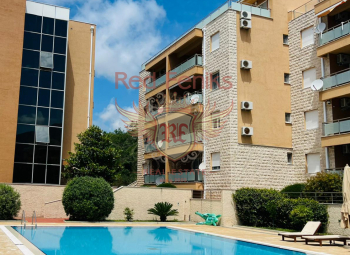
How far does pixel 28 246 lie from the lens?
39.9ft

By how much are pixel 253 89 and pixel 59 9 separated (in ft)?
59.1

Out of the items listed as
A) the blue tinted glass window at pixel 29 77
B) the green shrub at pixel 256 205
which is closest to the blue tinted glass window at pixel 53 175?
the blue tinted glass window at pixel 29 77

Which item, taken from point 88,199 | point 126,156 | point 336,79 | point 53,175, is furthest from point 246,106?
point 126,156

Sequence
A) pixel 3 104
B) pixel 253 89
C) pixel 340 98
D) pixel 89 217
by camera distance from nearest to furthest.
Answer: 1. pixel 89 217
2. pixel 340 98
3. pixel 253 89
4. pixel 3 104

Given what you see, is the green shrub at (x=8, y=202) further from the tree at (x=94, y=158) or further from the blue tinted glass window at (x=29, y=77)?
the blue tinted glass window at (x=29, y=77)

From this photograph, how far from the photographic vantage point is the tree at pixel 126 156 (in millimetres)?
56625

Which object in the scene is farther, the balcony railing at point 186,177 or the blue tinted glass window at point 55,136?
the blue tinted glass window at point 55,136

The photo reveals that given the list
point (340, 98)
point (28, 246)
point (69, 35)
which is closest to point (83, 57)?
point (69, 35)

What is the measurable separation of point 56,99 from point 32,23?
640cm

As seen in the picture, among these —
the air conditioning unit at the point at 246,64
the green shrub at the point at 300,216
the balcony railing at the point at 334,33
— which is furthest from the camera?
the air conditioning unit at the point at 246,64

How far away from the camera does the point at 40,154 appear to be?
3064 centimetres

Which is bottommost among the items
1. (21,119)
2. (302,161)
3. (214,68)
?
(302,161)

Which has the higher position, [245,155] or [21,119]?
[21,119]

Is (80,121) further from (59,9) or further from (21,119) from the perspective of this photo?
(59,9)
